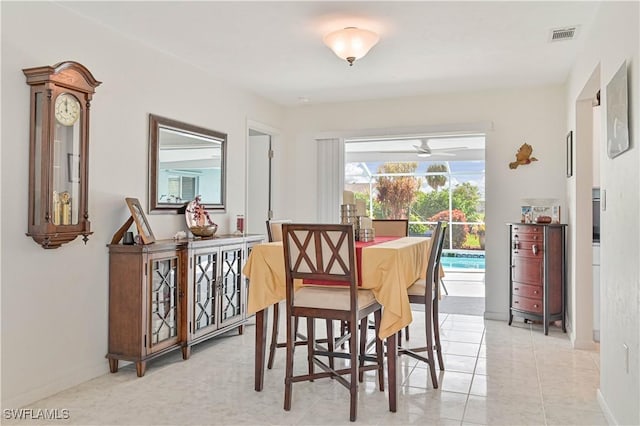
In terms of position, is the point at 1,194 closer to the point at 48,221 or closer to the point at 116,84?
the point at 48,221

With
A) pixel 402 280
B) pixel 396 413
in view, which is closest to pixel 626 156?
pixel 402 280

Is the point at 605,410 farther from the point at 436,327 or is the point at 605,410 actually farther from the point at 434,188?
the point at 434,188

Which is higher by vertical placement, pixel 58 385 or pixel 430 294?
pixel 430 294

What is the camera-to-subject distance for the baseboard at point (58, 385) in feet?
8.97

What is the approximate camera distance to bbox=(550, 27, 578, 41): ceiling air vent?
11.2 ft

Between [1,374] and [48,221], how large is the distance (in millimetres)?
890

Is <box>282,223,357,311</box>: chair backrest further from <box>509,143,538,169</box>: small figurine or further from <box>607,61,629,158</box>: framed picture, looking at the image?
<box>509,143,538,169</box>: small figurine

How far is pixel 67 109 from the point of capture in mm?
2932

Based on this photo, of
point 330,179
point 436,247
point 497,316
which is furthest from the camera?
point 330,179

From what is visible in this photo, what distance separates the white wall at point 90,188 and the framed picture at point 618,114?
3.17 meters

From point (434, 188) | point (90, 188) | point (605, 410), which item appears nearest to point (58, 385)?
point (90, 188)

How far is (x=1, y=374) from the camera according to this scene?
8.80ft

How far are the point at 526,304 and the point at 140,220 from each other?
3.69 metres

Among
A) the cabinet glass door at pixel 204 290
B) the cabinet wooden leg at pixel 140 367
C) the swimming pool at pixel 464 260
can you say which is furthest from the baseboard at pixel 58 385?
the swimming pool at pixel 464 260
